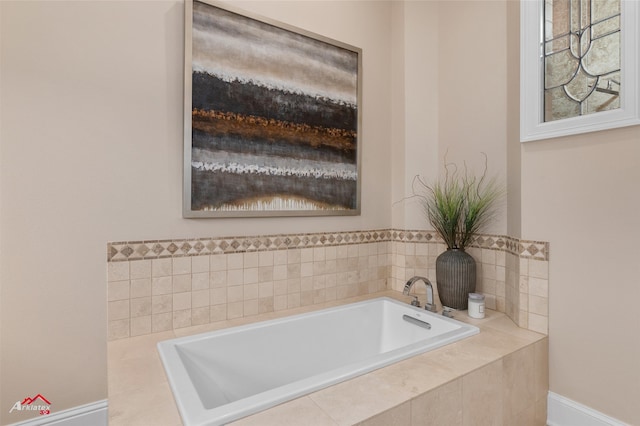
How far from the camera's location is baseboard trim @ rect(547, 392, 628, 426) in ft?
4.92

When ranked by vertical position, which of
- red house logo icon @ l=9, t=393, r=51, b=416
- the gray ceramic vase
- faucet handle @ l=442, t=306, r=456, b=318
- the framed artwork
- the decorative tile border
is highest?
the framed artwork

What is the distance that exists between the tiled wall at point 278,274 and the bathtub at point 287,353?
210 mm

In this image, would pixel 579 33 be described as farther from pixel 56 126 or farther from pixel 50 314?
pixel 50 314

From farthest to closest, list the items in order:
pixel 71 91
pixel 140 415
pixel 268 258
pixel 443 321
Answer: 1. pixel 268 258
2. pixel 443 321
3. pixel 71 91
4. pixel 140 415

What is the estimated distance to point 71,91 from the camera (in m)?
1.48

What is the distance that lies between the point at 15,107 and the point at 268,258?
4.39 ft

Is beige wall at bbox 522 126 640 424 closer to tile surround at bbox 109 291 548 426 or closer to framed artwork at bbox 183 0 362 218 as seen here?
tile surround at bbox 109 291 548 426

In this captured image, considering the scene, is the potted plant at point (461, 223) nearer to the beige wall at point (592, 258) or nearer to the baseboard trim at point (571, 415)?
the beige wall at point (592, 258)

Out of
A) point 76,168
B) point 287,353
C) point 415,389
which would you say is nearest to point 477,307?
point 415,389

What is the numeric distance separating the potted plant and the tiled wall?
139mm

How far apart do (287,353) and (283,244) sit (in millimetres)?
619

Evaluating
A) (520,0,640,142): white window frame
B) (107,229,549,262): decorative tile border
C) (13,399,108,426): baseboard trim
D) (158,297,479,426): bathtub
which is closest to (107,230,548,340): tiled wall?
(107,229,549,262): decorative tile border

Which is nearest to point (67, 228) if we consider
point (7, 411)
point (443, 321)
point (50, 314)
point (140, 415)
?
point (50, 314)

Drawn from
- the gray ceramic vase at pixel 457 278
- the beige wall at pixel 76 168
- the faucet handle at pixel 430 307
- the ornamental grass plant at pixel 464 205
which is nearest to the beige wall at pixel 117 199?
the beige wall at pixel 76 168
